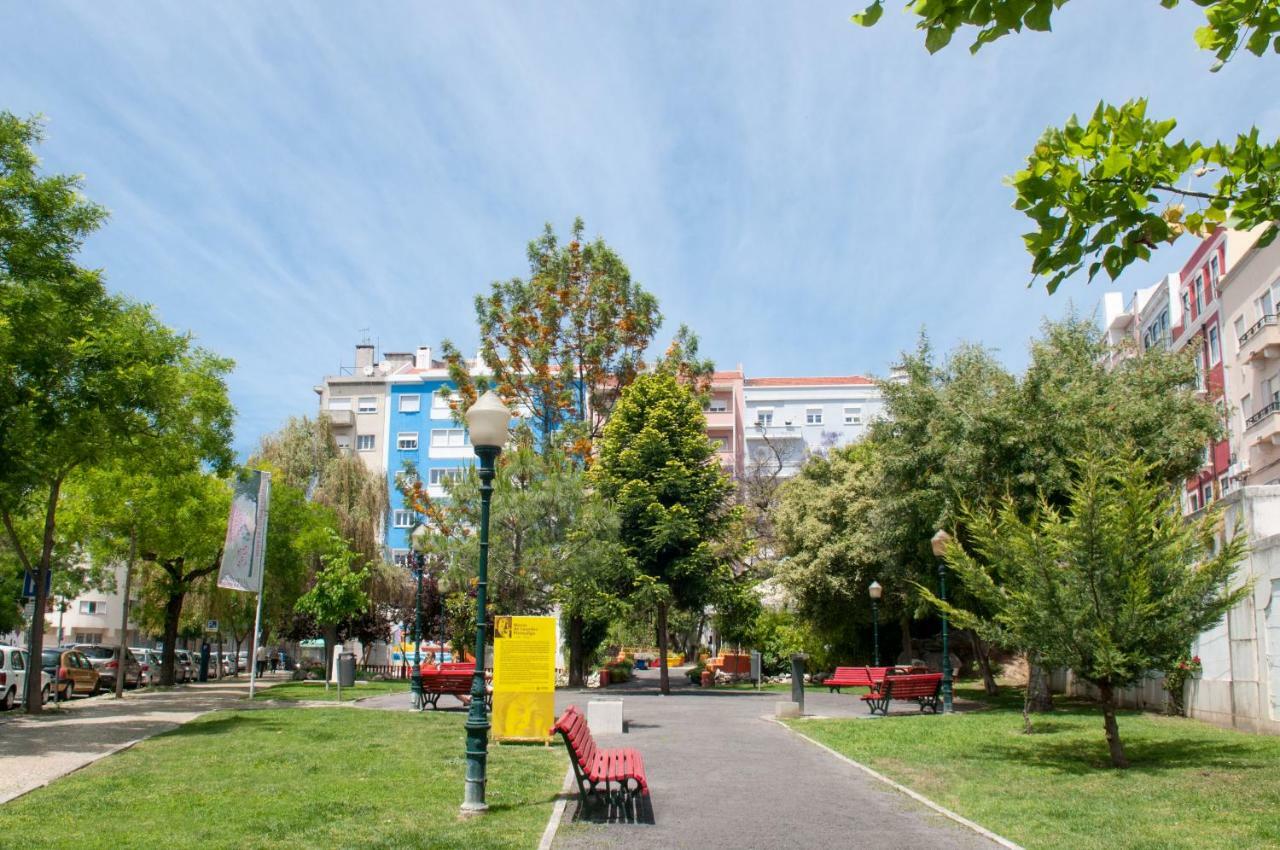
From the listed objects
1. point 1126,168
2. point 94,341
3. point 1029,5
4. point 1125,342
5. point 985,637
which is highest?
point 1125,342

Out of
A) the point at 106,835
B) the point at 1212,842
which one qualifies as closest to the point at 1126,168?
the point at 1212,842

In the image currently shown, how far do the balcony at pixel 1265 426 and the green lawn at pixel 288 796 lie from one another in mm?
28670

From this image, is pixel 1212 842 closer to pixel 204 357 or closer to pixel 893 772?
pixel 893 772

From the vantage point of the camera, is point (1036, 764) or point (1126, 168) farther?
point (1036, 764)

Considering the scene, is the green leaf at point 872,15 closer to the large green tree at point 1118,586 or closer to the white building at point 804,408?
the large green tree at point 1118,586

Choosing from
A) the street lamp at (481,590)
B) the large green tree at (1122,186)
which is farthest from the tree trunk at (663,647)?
the large green tree at (1122,186)

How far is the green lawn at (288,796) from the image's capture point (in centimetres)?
823

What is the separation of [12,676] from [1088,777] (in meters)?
22.8

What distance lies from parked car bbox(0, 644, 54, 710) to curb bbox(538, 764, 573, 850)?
16.8 m

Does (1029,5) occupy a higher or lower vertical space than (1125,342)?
lower

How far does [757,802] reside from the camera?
1035 cm

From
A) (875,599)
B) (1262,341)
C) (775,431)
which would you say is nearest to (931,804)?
(875,599)

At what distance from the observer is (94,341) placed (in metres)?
19.0

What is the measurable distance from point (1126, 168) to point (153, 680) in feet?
135
